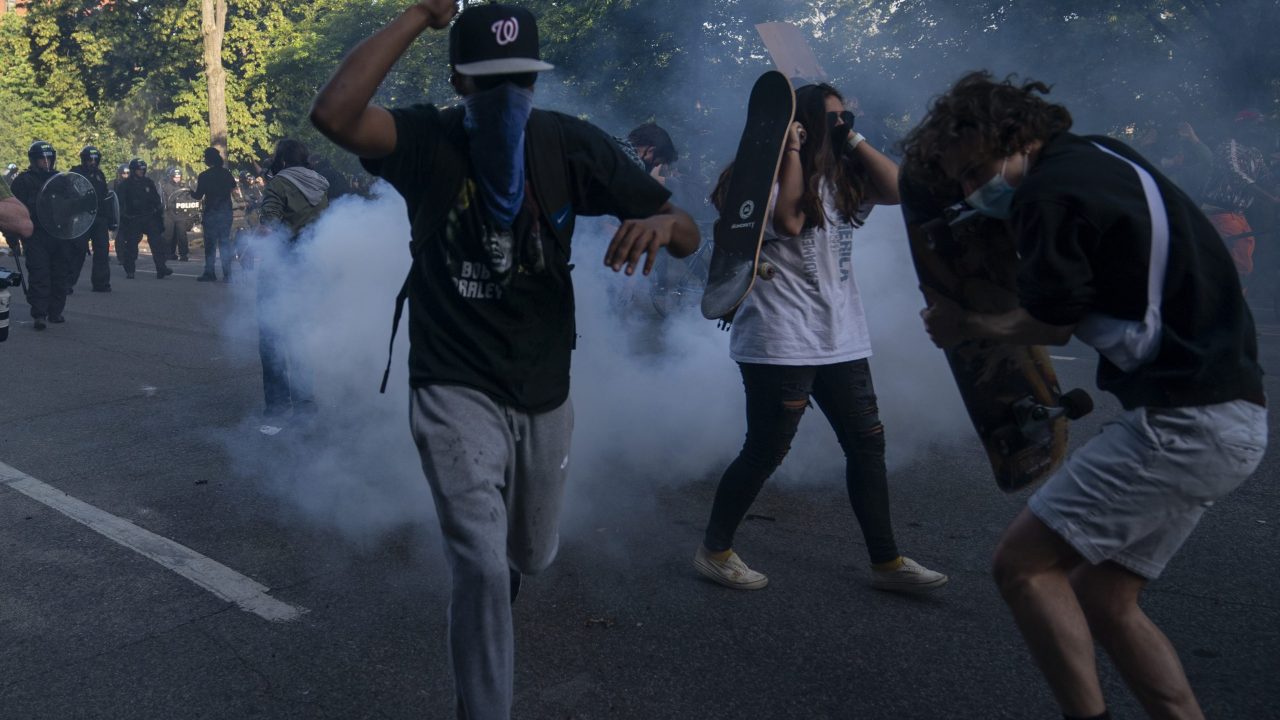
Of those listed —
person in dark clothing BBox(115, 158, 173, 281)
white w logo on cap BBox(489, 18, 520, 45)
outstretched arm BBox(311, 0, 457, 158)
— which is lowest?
person in dark clothing BBox(115, 158, 173, 281)

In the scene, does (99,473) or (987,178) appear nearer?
(987,178)

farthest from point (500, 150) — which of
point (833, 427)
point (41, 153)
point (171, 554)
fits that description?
point (41, 153)

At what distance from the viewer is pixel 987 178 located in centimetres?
221

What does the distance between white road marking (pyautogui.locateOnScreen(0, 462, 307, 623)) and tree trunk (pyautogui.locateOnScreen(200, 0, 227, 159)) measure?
19.1 metres

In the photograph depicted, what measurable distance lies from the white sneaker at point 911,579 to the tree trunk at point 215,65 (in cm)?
2165

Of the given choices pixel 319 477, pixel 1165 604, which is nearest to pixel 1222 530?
pixel 1165 604

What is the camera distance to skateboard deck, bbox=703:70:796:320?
3.35m

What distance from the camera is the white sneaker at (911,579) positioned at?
3.49 metres

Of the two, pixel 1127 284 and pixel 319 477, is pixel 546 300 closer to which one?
pixel 1127 284

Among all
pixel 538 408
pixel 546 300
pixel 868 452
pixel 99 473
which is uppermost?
pixel 546 300

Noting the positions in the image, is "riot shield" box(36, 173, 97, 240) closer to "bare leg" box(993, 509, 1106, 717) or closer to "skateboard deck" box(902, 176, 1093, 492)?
"skateboard deck" box(902, 176, 1093, 492)

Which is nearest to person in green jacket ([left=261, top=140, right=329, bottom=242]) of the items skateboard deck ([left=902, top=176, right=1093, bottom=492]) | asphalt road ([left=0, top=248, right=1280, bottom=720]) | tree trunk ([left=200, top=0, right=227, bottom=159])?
asphalt road ([left=0, top=248, right=1280, bottom=720])

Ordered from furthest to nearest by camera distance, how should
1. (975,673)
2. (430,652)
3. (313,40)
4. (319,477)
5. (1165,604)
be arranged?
(313,40), (319,477), (1165,604), (430,652), (975,673)

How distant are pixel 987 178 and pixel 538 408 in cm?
110
